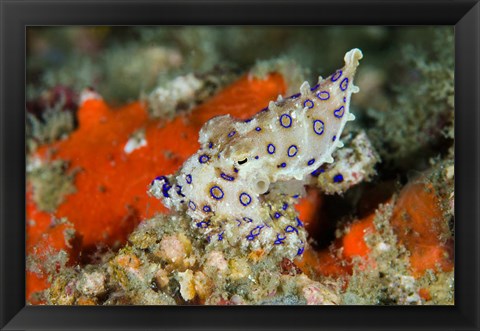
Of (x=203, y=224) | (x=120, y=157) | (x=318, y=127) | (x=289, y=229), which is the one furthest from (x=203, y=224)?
(x=120, y=157)

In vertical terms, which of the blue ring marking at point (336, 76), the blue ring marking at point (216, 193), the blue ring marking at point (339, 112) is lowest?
the blue ring marking at point (216, 193)

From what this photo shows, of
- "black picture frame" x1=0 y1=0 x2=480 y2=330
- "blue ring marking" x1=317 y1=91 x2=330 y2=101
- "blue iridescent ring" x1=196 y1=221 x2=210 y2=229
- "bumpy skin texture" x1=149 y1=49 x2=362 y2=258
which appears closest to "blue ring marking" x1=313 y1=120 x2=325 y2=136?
"bumpy skin texture" x1=149 y1=49 x2=362 y2=258

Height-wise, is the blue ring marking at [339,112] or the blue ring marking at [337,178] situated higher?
the blue ring marking at [339,112]

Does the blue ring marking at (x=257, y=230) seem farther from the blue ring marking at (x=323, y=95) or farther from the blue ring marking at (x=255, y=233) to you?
the blue ring marking at (x=323, y=95)

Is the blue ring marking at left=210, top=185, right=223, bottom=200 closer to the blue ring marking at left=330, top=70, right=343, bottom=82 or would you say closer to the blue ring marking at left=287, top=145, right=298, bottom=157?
the blue ring marking at left=287, top=145, right=298, bottom=157
